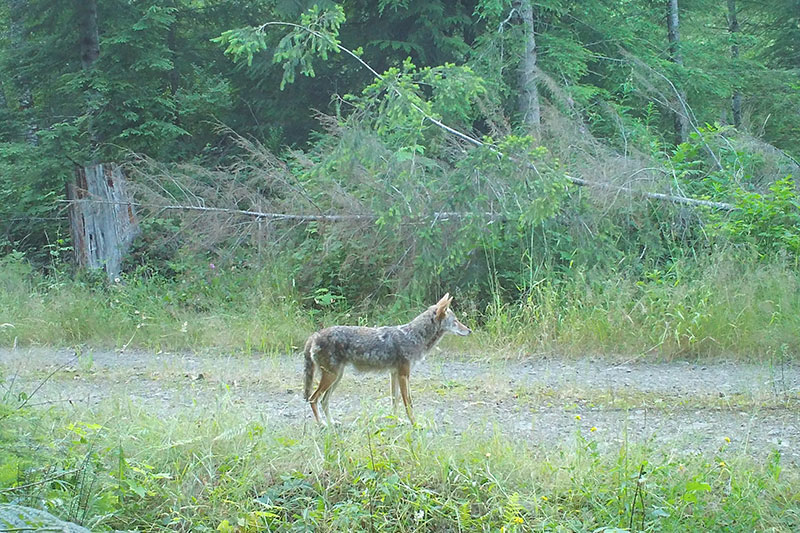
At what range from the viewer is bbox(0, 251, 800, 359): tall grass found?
30.0 feet

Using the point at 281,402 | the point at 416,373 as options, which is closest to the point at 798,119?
the point at 416,373

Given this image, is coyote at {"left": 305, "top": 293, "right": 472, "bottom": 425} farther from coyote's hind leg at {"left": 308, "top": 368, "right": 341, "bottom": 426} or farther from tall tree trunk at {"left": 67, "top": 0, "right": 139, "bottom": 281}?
tall tree trunk at {"left": 67, "top": 0, "right": 139, "bottom": 281}

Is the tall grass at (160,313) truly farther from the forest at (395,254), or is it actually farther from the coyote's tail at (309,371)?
the coyote's tail at (309,371)

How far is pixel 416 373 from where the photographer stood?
28.3 feet

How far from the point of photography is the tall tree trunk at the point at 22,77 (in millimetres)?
15414

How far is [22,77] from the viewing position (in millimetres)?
15688

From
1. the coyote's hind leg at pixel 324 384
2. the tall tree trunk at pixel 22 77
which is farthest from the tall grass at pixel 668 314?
the tall tree trunk at pixel 22 77

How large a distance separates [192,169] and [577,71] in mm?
7108

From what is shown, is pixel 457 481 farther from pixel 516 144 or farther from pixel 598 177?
pixel 598 177

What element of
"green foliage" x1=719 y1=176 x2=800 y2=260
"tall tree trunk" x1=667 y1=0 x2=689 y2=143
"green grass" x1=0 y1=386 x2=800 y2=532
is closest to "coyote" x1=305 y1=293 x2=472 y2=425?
"green grass" x1=0 y1=386 x2=800 y2=532

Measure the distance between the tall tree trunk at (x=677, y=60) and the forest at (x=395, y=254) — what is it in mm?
187

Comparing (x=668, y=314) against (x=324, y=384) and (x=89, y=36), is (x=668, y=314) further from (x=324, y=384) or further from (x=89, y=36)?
(x=89, y=36)

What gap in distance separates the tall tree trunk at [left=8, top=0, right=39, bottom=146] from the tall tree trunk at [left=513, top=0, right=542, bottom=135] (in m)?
9.64

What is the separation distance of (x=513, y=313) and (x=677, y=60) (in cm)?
953
